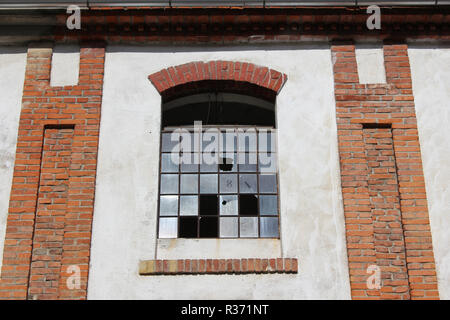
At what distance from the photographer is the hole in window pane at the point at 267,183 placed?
7168 mm

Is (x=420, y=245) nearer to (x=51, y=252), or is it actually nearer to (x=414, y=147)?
(x=414, y=147)

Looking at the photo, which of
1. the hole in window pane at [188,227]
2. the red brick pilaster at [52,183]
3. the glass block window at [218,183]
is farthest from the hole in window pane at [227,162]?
the red brick pilaster at [52,183]

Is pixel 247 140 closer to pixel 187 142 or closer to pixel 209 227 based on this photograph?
pixel 187 142

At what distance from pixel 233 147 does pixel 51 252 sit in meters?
2.56

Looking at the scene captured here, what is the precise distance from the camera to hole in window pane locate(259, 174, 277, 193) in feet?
23.5

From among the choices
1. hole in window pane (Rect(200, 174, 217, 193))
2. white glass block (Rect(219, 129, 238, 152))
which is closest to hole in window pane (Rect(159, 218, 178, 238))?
hole in window pane (Rect(200, 174, 217, 193))

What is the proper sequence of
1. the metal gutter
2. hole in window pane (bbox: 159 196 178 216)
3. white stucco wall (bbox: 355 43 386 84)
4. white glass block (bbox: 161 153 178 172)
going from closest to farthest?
hole in window pane (bbox: 159 196 178 216)
white glass block (bbox: 161 153 178 172)
white stucco wall (bbox: 355 43 386 84)
the metal gutter

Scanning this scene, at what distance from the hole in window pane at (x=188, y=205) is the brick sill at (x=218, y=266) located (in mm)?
791

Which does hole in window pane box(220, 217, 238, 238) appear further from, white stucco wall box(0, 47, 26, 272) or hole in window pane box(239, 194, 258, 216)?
white stucco wall box(0, 47, 26, 272)

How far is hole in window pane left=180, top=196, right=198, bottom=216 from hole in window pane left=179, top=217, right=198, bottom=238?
69mm

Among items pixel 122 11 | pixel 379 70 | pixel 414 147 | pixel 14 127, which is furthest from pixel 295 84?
pixel 14 127

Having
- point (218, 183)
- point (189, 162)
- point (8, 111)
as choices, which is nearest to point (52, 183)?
point (8, 111)

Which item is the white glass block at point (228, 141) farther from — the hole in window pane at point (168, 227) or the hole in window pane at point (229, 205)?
the hole in window pane at point (168, 227)

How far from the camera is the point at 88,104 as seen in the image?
718 centimetres
